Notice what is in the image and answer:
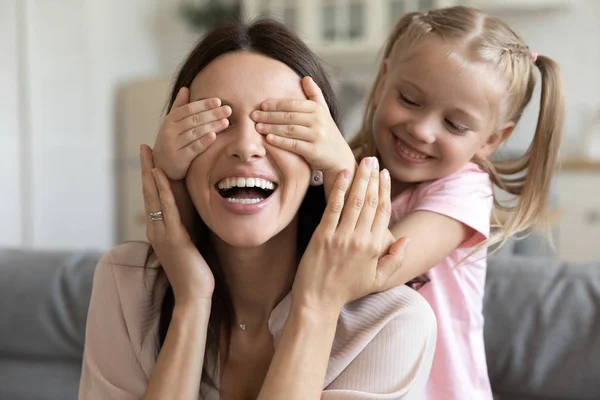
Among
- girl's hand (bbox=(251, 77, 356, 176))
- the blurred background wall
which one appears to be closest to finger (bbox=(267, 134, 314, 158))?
girl's hand (bbox=(251, 77, 356, 176))

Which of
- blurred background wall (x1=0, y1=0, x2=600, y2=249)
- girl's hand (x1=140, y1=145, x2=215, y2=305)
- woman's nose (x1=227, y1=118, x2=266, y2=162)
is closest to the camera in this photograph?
woman's nose (x1=227, y1=118, x2=266, y2=162)

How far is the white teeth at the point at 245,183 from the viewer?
991mm

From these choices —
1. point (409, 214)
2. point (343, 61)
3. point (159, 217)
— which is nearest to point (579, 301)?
point (409, 214)

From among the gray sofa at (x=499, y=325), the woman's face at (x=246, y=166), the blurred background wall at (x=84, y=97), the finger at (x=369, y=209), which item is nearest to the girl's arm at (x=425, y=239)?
the finger at (x=369, y=209)

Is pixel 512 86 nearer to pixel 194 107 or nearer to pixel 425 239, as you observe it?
pixel 425 239

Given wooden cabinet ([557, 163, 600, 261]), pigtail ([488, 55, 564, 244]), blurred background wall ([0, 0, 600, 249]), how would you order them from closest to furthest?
pigtail ([488, 55, 564, 244]) → wooden cabinet ([557, 163, 600, 261]) → blurred background wall ([0, 0, 600, 249])

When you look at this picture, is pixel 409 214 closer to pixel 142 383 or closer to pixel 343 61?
pixel 142 383

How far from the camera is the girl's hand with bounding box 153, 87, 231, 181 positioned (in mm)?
981

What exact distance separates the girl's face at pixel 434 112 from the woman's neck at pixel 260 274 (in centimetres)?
25

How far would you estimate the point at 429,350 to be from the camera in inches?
41.4

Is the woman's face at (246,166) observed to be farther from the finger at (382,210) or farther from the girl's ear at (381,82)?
the girl's ear at (381,82)

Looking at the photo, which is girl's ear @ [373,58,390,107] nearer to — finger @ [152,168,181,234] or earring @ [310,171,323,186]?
earring @ [310,171,323,186]

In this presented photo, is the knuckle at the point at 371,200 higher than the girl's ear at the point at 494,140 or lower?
lower

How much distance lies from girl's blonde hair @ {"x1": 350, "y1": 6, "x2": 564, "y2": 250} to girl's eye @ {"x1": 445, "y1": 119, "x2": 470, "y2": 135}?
0.10 m
